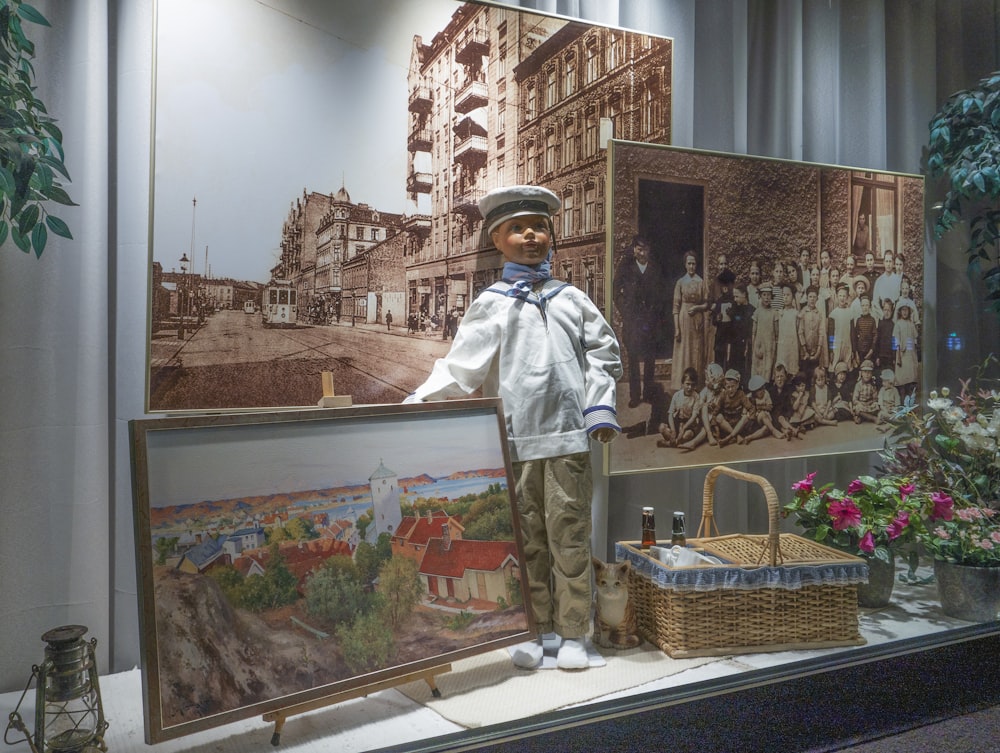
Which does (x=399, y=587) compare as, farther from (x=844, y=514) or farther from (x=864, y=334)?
(x=864, y=334)

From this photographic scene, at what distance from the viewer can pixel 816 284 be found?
2.26 m

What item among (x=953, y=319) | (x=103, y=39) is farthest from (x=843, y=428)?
(x=103, y=39)

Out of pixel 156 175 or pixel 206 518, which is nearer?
pixel 206 518

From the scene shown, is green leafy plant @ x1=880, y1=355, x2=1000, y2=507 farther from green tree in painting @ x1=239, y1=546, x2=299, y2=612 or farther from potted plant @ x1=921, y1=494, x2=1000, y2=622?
green tree in painting @ x1=239, y1=546, x2=299, y2=612

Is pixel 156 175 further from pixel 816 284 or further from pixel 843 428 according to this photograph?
pixel 843 428

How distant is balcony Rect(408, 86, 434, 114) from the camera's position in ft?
6.05

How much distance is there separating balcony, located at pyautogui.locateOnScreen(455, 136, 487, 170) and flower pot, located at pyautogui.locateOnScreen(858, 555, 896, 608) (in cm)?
146

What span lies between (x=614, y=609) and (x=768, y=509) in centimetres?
46

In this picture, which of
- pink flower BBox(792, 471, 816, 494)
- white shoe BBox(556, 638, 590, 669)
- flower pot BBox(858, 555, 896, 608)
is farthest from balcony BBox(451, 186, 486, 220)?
flower pot BBox(858, 555, 896, 608)

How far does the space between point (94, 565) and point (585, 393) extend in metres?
1.09

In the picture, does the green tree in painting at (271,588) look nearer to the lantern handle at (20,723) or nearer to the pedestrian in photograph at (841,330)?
the lantern handle at (20,723)

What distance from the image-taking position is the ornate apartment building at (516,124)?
6.16 feet

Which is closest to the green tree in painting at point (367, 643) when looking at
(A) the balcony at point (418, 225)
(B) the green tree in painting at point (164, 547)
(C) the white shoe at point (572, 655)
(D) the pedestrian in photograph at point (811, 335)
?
(B) the green tree in painting at point (164, 547)

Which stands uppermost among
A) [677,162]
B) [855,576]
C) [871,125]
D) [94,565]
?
[871,125]
